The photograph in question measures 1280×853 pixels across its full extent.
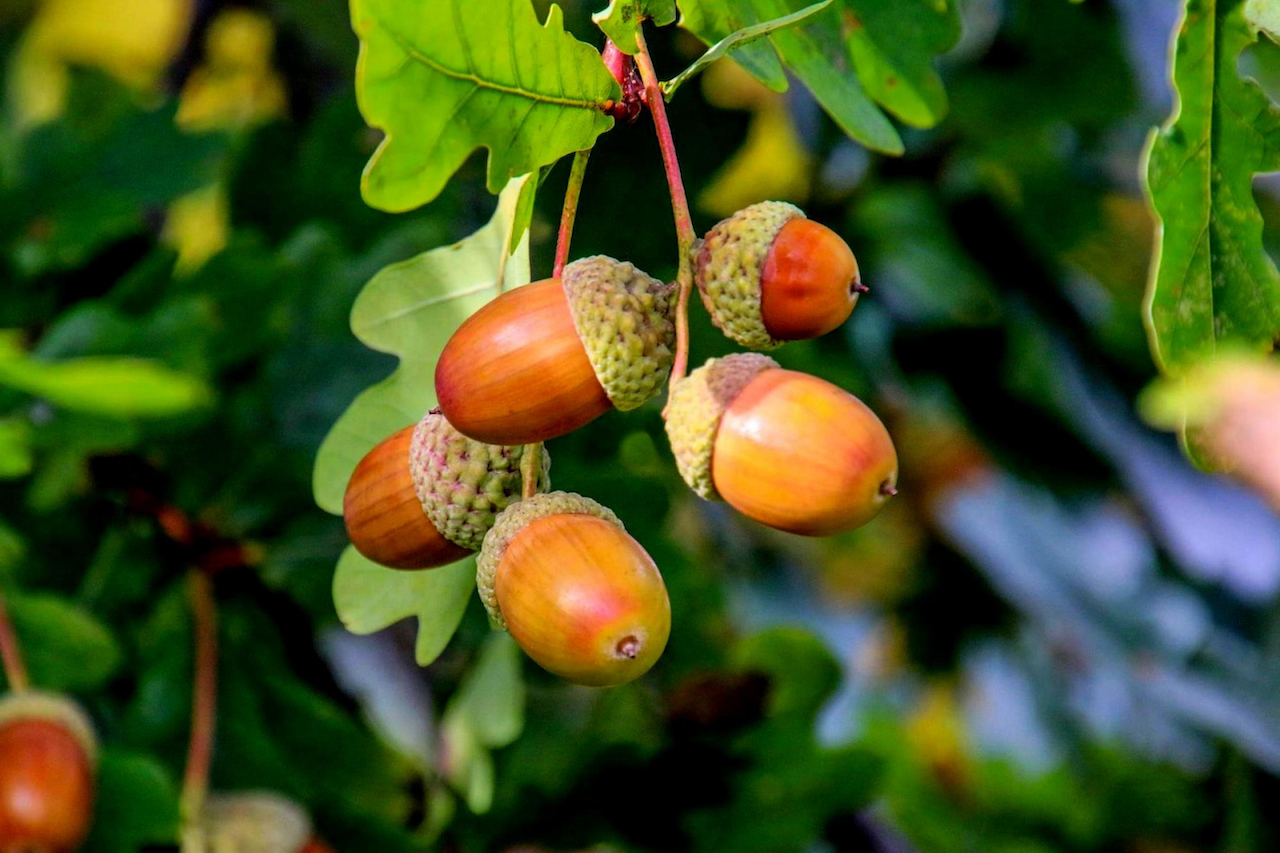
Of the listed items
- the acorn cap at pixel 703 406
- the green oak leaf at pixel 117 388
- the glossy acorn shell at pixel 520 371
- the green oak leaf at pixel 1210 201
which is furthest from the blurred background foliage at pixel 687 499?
the green oak leaf at pixel 1210 201

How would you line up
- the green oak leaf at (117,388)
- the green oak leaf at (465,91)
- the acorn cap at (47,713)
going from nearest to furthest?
the green oak leaf at (117,388), the green oak leaf at (465,91), the acorn cap at (47,713)

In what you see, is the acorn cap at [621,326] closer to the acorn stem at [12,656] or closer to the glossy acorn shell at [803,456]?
the glossy acorn shell at [803,456]

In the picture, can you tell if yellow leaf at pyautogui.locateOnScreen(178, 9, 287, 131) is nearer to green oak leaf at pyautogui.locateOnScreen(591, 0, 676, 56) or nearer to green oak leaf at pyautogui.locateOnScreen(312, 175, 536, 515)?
green oak leaf at pyautogui.locateOnScreen(312, 175, 536, 515)

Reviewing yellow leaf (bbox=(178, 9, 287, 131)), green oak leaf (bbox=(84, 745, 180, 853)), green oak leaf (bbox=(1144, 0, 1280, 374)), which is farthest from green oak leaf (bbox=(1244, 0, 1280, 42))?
yellow leaf (bbox=(178, 9, 287, 131))

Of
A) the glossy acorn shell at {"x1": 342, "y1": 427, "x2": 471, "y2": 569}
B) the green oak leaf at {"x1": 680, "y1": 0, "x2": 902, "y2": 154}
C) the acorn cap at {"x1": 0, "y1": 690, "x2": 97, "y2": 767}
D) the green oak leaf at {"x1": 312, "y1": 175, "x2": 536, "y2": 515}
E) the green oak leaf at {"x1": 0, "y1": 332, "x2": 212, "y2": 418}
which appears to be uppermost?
the green oak leaf at {"x1": 0, "y1": 332, "x2": 212, "y2": 418}

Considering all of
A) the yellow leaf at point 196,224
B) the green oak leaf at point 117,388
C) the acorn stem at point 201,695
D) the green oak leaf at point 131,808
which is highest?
the green oak leaf at point 117,388

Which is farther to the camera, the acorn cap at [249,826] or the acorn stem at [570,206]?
the acorn cap at [249,826]

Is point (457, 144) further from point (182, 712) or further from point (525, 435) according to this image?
point (182, 712)
